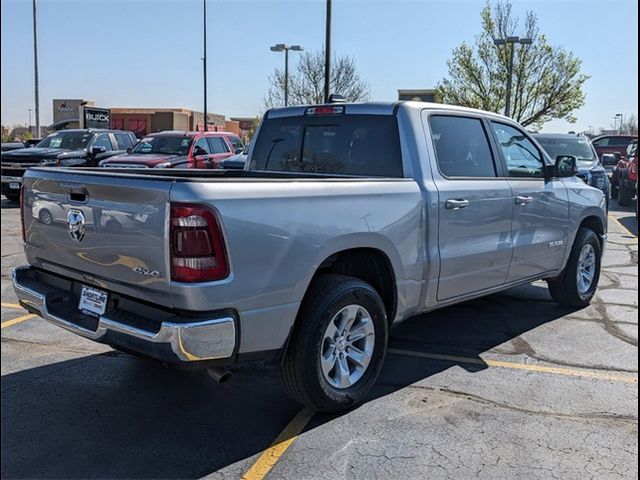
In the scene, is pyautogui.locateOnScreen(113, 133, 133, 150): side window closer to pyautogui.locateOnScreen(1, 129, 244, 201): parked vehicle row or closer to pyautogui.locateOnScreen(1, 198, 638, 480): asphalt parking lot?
pyautogui.locateOnScreen(1, 129, 244, 201): parked vehicle row

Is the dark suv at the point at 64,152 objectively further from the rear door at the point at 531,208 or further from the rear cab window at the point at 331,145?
the rear door at the point at 531,208

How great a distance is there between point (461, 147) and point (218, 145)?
12.0 metres

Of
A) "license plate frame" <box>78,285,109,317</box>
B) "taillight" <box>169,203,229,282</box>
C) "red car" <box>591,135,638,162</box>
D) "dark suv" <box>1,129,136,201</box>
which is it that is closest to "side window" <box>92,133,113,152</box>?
"dark suv" <box>1,129,136,201</box>

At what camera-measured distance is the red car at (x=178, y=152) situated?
14.1 m

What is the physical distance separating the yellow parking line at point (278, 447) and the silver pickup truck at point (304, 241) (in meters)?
0.17

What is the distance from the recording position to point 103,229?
3281mm

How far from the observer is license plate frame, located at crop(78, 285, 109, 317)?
3.39 metres

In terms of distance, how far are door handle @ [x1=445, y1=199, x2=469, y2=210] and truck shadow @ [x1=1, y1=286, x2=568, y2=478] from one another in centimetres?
122

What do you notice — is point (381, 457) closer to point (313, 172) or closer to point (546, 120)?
point (313, 172)

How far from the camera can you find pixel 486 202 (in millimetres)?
4734

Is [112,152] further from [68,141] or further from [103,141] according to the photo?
[68,141]

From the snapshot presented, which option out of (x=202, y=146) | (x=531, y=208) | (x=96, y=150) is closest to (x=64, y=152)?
(x=96, y=150)

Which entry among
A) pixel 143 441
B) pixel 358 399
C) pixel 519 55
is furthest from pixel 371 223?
pixel 519 55

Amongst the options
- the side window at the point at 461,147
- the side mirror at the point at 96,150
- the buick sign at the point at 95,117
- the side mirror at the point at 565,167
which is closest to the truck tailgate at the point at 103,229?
the side window at the point at 461,147
